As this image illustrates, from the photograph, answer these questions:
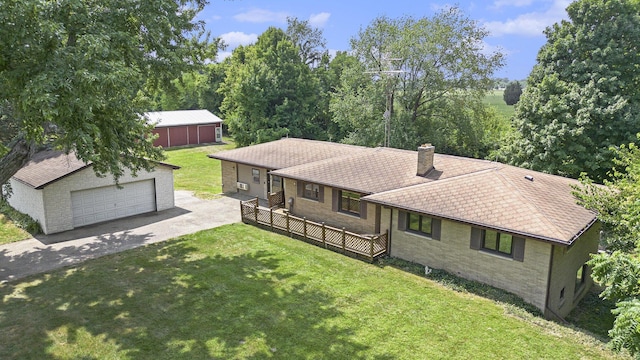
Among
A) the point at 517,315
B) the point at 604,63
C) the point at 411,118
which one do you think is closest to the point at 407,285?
the point at 517,315

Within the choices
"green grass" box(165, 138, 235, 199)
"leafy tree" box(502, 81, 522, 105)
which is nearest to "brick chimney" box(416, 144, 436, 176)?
"green grass" box(165, 138, 235, 199)

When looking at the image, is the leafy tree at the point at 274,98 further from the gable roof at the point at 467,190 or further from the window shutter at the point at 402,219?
the window shutter at the point at 402,219

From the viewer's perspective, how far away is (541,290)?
13.6 metres

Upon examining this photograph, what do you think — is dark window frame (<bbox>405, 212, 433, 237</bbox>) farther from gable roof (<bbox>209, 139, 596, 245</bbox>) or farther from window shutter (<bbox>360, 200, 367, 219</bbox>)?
window shutter (<bbox>360, 200, 367, 219</bbox>)

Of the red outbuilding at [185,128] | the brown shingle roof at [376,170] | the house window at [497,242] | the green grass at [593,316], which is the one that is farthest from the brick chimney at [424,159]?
the red outbuilding at [185,128]

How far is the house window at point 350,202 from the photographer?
19.4 meters

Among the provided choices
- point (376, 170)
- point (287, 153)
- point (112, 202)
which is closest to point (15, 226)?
point (112, 202)

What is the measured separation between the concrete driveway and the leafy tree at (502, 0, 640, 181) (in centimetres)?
1872

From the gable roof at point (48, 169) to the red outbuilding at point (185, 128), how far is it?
2494 centimetres

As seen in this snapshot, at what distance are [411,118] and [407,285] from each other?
22648 millimetres

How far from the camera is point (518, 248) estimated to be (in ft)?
46.1

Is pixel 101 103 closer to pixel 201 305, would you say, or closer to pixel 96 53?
pixel 96 53

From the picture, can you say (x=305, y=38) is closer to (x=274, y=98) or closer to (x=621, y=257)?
(x=274, y=98)

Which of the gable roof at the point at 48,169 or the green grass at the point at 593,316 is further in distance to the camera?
the gable roof at the point at 48,169
